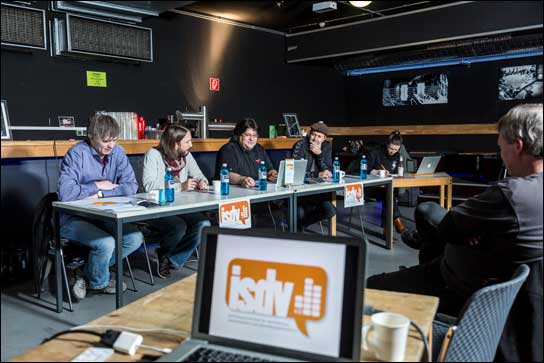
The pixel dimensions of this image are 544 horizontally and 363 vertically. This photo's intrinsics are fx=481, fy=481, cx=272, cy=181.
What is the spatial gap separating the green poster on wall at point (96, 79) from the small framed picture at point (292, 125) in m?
2.68

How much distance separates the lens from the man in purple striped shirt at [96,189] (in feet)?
9.72

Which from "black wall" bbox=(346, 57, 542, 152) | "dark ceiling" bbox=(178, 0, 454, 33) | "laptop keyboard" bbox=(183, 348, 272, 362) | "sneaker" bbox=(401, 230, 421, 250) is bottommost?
"sneaker" bbox=(401, 230, 421, 250)

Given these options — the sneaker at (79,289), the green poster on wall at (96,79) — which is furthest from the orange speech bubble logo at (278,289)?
the green poster on wall at (96,79)

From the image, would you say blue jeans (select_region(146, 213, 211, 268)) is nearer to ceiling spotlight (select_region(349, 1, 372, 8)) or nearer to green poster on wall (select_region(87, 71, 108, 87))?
green poster on wall (select_region(87, 71, 108, 87))

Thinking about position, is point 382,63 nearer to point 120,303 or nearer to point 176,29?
point 176,29

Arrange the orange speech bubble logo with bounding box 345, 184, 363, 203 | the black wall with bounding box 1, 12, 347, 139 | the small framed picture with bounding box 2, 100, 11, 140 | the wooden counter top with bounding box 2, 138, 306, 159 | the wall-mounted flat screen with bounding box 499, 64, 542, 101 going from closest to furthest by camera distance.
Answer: the wooden counter top with bounding box 2, 138, 306, 159 → the orange speech bubble logo with bounding box 345, 184, 363, 203 → the small framed picture with bounding box 2, 100, 11, 140 → the black wall with bounding box 1, 12, 347, 139 → the wall-mounted flat screen with bounding box 499, 64, 542, 101

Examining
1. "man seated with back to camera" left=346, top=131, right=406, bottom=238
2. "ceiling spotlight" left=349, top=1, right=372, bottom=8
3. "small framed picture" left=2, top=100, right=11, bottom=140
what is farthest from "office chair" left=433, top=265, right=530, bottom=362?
"ceiling spotlight" left=349, top=1, right=372, bottom=8

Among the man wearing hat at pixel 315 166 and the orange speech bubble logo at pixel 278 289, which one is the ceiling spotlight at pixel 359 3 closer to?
the man wearing hat at pixel 315 166

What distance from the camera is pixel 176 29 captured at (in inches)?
236

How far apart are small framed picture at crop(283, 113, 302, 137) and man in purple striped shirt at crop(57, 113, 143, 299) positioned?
3.89m

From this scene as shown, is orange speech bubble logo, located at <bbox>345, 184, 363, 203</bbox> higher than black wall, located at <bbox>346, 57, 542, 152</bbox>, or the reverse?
black wall, located at <bbox>346, 57, 542, 152</bbox>

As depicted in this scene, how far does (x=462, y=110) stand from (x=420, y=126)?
643 mm

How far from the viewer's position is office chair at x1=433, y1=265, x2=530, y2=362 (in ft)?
3.84

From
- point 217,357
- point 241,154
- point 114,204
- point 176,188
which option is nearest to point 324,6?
point 241,154
